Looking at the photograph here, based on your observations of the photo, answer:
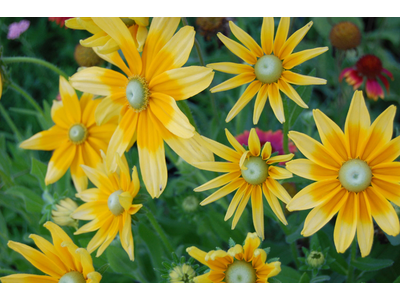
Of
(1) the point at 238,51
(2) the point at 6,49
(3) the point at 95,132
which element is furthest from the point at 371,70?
(2) the point at 6,49

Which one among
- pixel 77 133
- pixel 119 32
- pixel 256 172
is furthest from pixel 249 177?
pixel 77 133

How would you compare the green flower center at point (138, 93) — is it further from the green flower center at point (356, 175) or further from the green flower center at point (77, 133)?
the green flower center at point (356, 175)

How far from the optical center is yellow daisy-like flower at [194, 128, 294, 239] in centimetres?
77

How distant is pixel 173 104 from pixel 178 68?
0.23 feet

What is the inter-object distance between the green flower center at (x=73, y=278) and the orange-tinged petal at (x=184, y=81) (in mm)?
430

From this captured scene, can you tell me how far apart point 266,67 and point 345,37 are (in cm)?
61

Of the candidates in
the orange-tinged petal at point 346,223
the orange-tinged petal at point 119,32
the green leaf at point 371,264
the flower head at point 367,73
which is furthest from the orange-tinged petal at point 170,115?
the flower head at point 367,73

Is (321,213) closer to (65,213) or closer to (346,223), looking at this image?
(346,223)

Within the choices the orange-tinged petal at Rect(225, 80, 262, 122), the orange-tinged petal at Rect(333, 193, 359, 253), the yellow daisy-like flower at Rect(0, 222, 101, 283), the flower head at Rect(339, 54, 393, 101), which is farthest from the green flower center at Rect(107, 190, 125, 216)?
the flower head at Rect(339, 54, 393, 101)

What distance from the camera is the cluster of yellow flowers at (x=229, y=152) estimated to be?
0.71m

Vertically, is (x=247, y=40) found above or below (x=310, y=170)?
above

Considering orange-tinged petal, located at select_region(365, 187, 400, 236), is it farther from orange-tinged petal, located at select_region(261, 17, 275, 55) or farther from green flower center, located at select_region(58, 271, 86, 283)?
green flower center, located at select_region(58, 271, 86, 283)

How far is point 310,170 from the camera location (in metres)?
0.72

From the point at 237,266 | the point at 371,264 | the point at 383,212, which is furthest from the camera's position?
the point at 371,264
